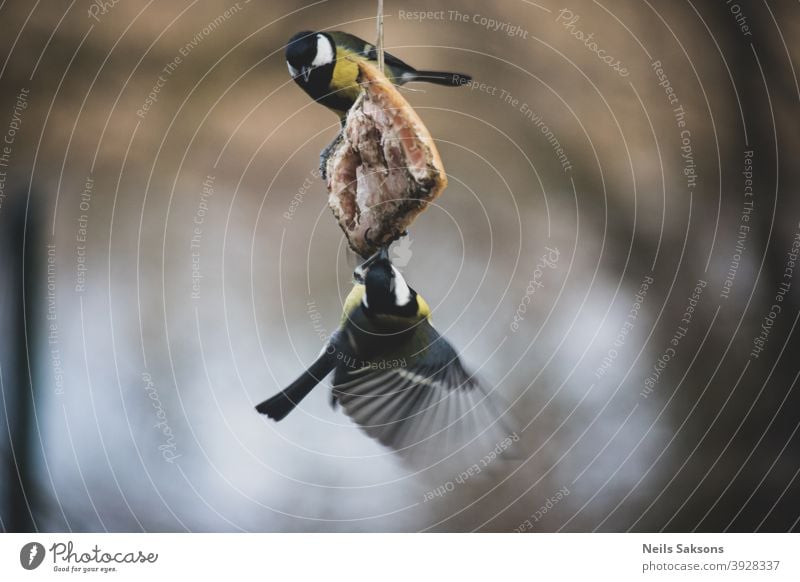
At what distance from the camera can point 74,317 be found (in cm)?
121

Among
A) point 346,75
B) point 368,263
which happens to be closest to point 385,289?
point 368,263

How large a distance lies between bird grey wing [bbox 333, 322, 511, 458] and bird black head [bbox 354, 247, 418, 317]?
48 millimetres

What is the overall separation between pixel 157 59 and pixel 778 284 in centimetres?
109

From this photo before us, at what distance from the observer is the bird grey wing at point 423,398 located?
4.00ft

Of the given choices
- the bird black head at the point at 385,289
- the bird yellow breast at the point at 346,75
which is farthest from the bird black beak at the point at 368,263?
the bird yellow breast at the point at 346,75

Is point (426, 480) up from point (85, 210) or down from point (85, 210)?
down

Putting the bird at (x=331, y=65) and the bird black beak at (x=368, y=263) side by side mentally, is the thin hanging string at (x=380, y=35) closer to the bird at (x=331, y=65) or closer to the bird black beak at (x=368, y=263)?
the bird at (x=331, y=65)

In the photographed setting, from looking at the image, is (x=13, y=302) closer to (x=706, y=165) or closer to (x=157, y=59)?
(x=157, y=59)

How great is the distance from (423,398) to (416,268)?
0.68 ft

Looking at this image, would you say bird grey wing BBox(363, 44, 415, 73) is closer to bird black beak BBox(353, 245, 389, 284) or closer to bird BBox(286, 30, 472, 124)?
bird BBox(286, 30, 472, 124)

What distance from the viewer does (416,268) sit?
1221mm
